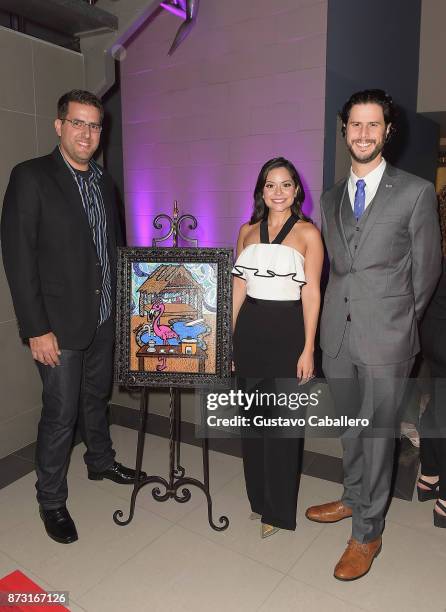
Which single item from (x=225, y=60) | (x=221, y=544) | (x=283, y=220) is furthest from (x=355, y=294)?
(x=225, y=60)

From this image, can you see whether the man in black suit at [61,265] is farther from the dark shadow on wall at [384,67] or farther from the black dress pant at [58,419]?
the dark shadow on wall at [384,67]

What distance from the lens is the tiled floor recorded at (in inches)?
82.9

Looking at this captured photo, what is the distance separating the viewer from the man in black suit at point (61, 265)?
92.2 inches

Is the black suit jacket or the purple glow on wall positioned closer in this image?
the black suit jacket

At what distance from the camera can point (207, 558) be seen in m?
2.35

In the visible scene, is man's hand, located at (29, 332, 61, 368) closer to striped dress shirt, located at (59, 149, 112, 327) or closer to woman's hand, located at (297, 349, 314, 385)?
striped dress shirt, located at (59, 149, 112, 327)

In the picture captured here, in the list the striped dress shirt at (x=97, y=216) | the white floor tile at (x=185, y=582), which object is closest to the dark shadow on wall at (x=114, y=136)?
the striped dress shirt at (x=97, y=216)

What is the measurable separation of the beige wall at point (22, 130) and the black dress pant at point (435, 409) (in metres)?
2.43

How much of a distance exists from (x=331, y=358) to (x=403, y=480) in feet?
3.92

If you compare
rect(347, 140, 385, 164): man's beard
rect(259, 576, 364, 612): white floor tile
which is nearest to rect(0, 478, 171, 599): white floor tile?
rect(259, 576, 364, 612): white floor tile

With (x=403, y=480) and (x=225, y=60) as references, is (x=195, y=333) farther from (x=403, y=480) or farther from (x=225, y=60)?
(x=225, y=60)

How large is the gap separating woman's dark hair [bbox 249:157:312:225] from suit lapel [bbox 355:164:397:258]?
1.08 ft

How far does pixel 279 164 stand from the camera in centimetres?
225

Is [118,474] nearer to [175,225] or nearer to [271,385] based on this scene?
[271,385]
